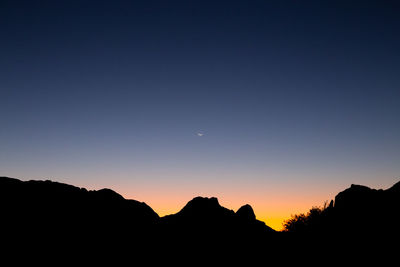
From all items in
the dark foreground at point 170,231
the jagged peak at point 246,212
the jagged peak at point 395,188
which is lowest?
the dark foreground at point 170,231

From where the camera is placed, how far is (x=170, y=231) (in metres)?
29.8

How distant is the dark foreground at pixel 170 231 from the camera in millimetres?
22547

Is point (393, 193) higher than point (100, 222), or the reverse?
point (393, 193)

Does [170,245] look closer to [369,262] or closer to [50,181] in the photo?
[50,181]

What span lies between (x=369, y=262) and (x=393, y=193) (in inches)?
270

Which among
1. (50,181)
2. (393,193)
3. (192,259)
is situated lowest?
(192,259)

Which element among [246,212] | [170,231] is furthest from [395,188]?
[170,231]

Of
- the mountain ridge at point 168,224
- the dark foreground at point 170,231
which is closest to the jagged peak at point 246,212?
the mountain ridge at point 168,224

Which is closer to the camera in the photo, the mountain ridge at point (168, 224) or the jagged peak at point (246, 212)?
the mountain ridge at point (168, 224)

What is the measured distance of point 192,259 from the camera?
27172 mm

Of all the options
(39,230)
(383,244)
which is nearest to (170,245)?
(39,230)

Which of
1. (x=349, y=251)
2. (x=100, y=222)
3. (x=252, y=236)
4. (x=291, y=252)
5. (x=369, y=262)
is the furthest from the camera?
(x=252, y=236)

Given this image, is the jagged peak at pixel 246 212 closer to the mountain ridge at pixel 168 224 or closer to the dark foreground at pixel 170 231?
the mountain ridge at pixel 168 224

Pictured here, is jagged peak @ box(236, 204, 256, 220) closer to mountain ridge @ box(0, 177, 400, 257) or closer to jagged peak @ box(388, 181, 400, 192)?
mountain ridge @ box(0, 177, 400, 257)
